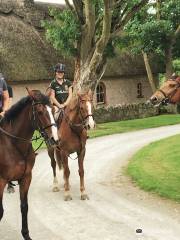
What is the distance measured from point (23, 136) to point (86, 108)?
2906 millimetres

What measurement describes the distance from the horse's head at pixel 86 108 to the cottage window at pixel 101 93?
2568 cm

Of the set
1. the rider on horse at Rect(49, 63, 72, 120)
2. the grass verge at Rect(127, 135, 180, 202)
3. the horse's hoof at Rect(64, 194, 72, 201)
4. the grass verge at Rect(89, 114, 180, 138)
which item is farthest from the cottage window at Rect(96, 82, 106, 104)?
the horse's hoof at Rect(64, 194, 72, 201)

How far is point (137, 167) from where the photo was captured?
14797 millimetres

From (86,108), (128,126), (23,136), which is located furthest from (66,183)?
(128,126)

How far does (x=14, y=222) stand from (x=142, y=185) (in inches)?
169

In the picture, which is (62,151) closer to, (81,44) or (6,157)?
(6,157)

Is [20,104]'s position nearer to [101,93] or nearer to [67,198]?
[67,198]

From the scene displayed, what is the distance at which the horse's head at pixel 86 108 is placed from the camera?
10.7 m

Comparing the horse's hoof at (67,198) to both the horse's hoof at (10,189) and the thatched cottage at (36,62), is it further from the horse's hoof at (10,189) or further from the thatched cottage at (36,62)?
the thatched cottage at (36,62)

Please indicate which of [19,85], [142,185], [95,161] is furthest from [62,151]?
[19,85]

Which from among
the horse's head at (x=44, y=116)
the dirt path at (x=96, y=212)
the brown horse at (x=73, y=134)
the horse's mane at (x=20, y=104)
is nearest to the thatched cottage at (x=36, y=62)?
the dirt path at (x=96, y=212)

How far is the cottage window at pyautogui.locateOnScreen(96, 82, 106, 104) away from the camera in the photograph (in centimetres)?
3669

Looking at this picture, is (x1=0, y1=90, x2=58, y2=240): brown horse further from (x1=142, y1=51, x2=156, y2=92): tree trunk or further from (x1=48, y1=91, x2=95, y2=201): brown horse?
(x1=142, y1=51, x2=156, y2=92): tree trunk

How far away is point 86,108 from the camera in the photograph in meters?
10.8
